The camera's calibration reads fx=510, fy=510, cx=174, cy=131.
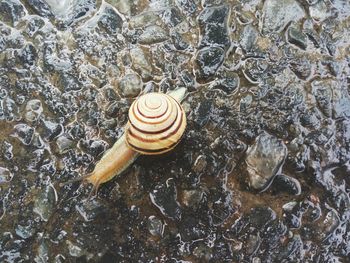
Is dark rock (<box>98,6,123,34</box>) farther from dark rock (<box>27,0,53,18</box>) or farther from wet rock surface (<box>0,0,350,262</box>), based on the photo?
dark rock (<box>27,0,53,18</box>)

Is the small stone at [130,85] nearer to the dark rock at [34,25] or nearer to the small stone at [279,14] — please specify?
the dark rock at [34,25]

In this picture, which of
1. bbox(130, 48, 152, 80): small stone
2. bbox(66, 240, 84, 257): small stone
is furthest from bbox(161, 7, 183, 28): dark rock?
bbox(66, 240, 84, 257): small stone

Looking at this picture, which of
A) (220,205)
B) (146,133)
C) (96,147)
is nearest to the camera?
(146,133)

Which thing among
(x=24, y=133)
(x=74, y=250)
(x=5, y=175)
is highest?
(x=24, y=133)

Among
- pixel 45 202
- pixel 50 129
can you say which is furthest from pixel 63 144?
pixel 45 202

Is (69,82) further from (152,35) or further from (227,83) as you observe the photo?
(227,83)

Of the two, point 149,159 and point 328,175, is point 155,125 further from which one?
point 328,175
